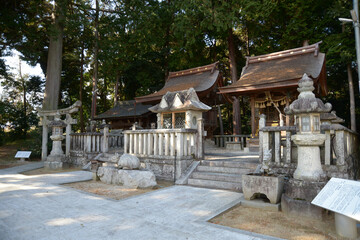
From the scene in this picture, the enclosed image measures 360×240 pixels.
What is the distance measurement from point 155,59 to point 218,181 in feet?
60.6

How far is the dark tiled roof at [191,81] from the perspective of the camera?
15.7 m

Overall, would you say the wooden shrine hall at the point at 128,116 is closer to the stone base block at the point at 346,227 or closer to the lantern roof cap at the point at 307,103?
the lantern roof cap at the point at 307,103

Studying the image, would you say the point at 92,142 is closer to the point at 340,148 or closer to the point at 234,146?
the point at 234,146

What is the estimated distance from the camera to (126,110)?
19656 millimetres

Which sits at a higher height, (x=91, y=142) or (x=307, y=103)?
(x=307, y=103)

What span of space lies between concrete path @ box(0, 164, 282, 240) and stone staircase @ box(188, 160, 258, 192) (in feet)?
1.29

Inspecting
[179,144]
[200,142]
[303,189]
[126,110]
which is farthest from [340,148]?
[126,110]

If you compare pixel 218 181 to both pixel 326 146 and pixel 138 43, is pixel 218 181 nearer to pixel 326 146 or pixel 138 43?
pixel 326 146

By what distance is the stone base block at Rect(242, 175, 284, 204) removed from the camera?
4.73 meters

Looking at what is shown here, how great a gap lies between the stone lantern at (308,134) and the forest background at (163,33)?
453 inches

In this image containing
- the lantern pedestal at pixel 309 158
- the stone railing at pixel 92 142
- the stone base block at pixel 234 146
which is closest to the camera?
the lantern pedestal at pixel 309 158

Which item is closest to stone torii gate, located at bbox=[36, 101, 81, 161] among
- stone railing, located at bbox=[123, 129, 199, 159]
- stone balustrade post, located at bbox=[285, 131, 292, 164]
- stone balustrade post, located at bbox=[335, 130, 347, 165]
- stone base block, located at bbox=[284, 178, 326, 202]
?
stone railing, located at bbox=[123, 129, 199, 159]

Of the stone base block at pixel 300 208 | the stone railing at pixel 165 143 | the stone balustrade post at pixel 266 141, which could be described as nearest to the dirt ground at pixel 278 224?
the stone base block at pixel 300 208

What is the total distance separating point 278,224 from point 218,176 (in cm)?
288
